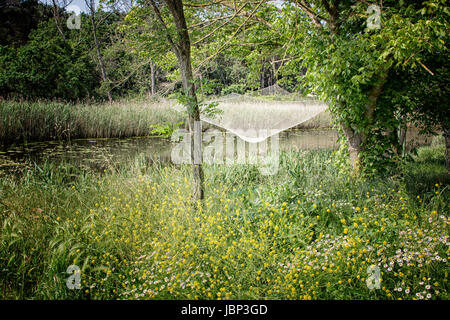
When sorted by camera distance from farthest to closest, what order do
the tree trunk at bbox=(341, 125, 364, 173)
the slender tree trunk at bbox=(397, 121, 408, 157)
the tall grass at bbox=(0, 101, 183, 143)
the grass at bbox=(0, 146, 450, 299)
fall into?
the tall grass at bbox=(0, 101, 183, 143), the slender tree trunk at bbox=(397, 121, 408, 157), the tree trunk at bbox=(341, 125, 364, 173), the grass at bbox=(0, 146, 450, 299)

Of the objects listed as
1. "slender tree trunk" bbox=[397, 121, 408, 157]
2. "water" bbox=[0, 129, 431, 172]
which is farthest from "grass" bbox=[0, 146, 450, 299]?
"water" bbox=[0, 129, 431, 172]

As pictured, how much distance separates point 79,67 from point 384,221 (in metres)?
12.9

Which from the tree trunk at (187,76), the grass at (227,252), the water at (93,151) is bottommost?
the grass at (227,252)

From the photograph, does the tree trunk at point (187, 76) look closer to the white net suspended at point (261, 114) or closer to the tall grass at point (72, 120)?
the tall grass at point (72, 120)

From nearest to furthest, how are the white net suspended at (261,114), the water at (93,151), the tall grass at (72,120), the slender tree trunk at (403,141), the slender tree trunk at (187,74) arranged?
the slender tree trunk at (187,74)
the slender tree trunk at (403,141)
the water at (93,151)
the tall grass at (72,120)
the white net suspended at (261,114)

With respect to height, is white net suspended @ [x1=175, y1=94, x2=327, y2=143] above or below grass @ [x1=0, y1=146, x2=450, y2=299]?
above

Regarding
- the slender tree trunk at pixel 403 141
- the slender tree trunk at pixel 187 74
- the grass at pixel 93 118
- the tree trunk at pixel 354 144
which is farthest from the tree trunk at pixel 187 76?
the grass at pixel 93 118

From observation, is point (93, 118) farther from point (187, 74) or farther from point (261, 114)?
point (187, 74)

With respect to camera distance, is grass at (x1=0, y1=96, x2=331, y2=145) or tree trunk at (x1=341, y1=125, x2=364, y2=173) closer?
tree trunk at (x1=341, y1=125, x2=364, y2=173)

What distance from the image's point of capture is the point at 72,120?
26.9 ft

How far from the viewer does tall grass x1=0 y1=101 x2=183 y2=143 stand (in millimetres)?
7066

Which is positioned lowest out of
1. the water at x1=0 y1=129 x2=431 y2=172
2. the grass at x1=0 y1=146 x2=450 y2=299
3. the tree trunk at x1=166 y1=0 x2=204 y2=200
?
the grass at x1=0 y1=146 x2=450 y2=299

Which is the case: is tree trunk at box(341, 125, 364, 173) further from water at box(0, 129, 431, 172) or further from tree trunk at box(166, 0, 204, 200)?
tree trunk at box(166, 0, 204, 200)

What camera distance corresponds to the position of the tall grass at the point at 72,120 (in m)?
7.07
